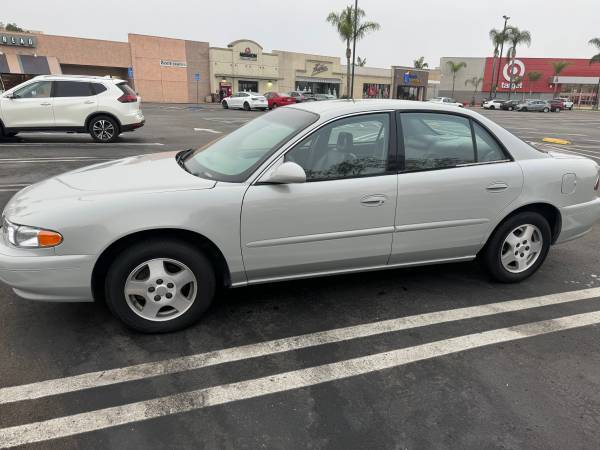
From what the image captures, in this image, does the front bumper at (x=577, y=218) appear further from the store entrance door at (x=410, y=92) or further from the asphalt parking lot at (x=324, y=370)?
the store entrance door at (x=410, y=92)

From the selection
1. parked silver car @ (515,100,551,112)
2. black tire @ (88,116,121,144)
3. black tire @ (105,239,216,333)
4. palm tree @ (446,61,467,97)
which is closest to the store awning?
parked silver car @ (515,100,551,112)

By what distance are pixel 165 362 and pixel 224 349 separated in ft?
1.24

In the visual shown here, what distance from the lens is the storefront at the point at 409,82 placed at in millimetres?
63594

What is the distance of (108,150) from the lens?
11.1 m

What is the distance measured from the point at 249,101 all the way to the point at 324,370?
30.2 m

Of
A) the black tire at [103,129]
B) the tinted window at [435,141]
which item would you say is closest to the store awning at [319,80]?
the black tire at [103,129]

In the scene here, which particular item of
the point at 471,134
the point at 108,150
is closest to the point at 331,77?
the point at 108,150

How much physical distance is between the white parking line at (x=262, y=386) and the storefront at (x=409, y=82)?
2461 inches

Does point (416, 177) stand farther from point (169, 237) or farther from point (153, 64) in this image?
point (153, 64)

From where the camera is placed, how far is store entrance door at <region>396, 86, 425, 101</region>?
64194 mm

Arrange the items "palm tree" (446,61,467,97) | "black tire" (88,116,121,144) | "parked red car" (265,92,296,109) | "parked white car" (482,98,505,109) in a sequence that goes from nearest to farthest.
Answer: "black tire" (88,116,121,144) < "parked red car" (265,92,296,109) < "parked white car" (482,98,505,109) < "palm tree" (446,61,467,97)

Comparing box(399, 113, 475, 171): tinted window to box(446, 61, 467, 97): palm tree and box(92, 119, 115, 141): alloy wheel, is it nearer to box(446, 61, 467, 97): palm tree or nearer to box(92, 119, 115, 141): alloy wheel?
box(92, 119, 115, 141): alloy wheel

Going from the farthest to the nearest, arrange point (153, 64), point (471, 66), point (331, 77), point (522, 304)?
1. point (471, 66)
2. point (331, 77)
3. point (153, 64)
4. point (522, 304)

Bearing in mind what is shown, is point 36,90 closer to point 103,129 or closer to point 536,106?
point 103,129
